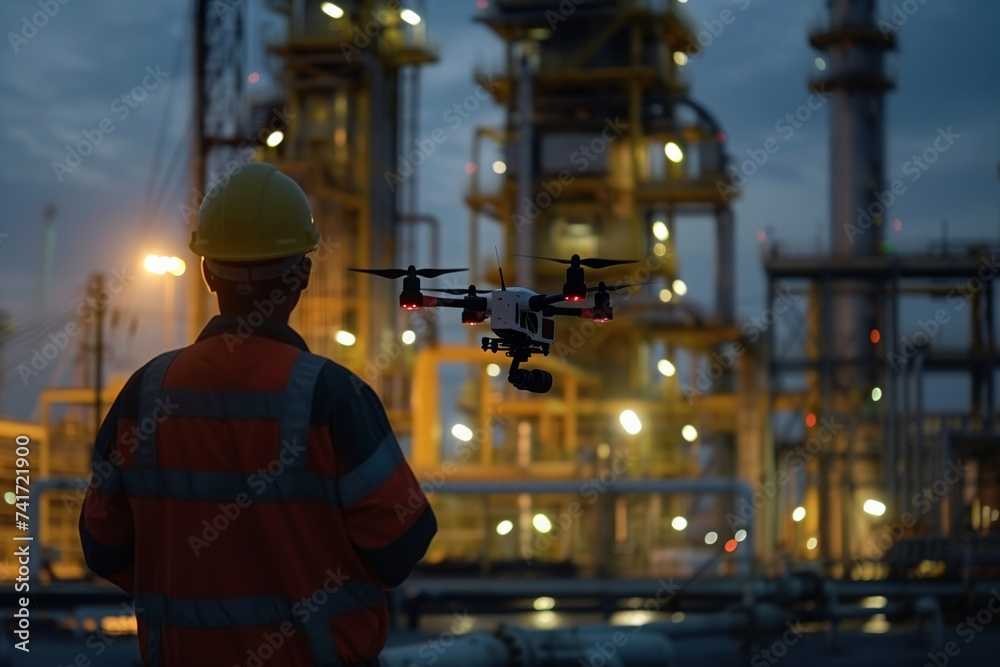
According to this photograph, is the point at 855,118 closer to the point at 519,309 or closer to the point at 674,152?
the point at 674,152

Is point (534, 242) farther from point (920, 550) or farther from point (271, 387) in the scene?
point (271, 387)

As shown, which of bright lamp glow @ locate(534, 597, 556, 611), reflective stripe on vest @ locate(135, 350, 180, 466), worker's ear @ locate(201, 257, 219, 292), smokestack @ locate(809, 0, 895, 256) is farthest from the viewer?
smokestack @ locate(809, 0, 895, 256)

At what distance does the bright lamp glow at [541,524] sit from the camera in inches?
1434

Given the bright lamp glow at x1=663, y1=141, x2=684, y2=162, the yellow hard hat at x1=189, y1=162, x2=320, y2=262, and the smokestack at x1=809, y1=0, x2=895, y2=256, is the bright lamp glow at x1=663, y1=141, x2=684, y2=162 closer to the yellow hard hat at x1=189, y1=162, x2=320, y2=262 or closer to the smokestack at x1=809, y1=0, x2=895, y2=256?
the smokestack at x1=809, y1=0, x2=895, y2=256

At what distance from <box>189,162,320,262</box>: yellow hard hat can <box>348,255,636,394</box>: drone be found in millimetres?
338

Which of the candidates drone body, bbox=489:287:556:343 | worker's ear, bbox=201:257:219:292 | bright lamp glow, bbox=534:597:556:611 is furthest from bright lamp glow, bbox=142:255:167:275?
drone body, bbox=489:287:556:343

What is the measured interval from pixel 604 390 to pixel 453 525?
28.5 feet

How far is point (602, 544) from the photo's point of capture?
107 feet

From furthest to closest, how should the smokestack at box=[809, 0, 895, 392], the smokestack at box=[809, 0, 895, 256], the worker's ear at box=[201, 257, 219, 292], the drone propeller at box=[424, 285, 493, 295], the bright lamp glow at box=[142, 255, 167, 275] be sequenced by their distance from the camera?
1. the smokestack at box=[809, 0, 895, 256]
2. the smokestack at box=[809, 0, 895, 392]
3. the bright lamp glow at box=[142, 255, 167, 275]
4. the worker's ear at box=[201, 257, 219, 292]
5. the drone propeller at box=[424, 285, 493, 295]

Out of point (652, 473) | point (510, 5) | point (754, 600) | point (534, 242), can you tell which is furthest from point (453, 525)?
point (754, 600)

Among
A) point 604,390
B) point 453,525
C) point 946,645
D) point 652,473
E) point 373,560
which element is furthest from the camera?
point 604,390

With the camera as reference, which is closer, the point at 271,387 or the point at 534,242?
the point at 271,387

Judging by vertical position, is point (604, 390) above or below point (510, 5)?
below

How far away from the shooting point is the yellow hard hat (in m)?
3.10
